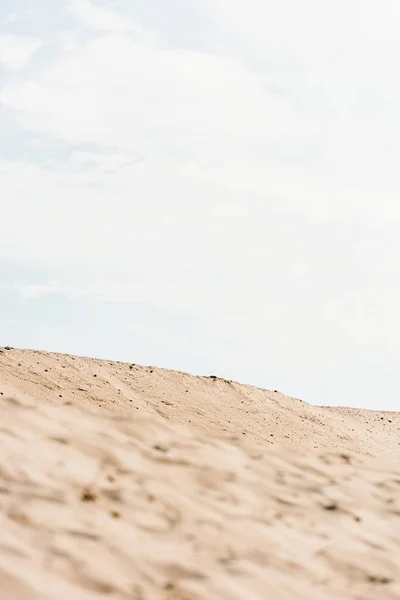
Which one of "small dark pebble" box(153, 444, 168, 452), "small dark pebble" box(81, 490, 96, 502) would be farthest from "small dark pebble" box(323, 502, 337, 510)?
"small dark pebble" box(81, 490, 96, 502)

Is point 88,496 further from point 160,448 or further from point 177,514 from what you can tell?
point 160,448

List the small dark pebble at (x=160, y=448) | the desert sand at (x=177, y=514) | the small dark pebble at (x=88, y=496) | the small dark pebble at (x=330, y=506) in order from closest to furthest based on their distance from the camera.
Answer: the desert sand at (x=177, y=514)
the small dark pebble at (x=88, y=496)
the small dark pebble at (x=330, y=506)
the small dark pebble at (x=160, y=448)

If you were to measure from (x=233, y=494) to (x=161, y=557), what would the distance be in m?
1.53

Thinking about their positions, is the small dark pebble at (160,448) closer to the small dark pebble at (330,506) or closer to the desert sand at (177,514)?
the desert sand at (177,514)

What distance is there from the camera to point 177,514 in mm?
5355

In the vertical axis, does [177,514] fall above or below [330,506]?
below

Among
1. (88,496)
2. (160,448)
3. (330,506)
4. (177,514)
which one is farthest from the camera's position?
(160,448)

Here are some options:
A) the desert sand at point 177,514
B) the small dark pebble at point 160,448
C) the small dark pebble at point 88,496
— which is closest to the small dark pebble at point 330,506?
the desert sand at point 177,514

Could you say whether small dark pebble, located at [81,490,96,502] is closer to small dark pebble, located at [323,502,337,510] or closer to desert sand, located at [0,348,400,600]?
desert sand, located at [0,348,400,600]

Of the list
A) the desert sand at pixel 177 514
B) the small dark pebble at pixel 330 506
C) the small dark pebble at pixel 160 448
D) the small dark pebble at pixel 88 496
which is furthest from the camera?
the small dark pebble at pixel 160 448

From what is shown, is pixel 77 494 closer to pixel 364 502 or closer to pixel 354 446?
pixel 364 502

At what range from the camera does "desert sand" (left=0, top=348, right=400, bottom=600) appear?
433 cm

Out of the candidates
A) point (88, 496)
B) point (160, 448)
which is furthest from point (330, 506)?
point (88, 496)

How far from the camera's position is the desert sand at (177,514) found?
14.2 feet
